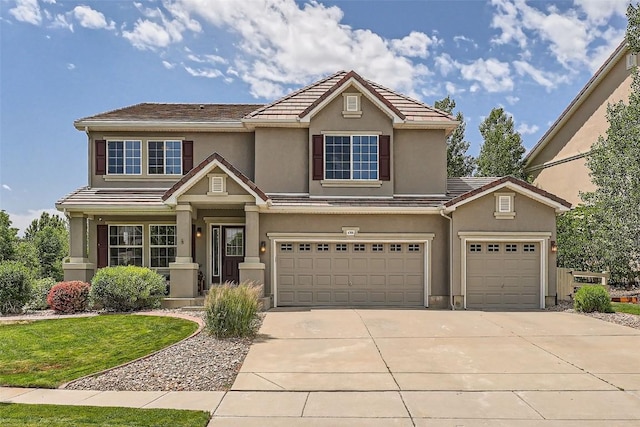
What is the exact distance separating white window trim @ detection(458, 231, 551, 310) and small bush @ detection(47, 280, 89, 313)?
11833 mm

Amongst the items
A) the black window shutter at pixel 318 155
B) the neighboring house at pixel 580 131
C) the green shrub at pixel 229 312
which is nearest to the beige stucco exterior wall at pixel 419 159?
the black window shutter at pixel 318 155

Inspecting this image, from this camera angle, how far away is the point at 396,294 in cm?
1561

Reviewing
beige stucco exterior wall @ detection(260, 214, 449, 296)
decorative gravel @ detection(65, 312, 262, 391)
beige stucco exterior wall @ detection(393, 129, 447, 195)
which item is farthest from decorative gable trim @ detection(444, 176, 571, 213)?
decorative gravel @ detection(65, 312, 262, 391)

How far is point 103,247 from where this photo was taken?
1678cm

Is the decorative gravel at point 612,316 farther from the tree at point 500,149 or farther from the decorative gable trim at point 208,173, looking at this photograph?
the tree at point 500,149

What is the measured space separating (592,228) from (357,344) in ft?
44.8

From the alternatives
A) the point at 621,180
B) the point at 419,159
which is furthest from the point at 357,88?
the point at 621,180

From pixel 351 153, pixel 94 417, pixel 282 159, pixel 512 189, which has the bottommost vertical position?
pixel 94 417

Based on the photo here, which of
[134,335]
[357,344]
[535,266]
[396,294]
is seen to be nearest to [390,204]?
[396,294]

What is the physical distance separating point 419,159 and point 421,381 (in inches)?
409

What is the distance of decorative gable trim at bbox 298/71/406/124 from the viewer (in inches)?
631

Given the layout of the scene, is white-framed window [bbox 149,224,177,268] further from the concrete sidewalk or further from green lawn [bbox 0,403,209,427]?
green lawn [bbox 0,403,209,427]

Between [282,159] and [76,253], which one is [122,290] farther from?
[282,159]

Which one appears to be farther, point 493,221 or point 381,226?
point 381,226
